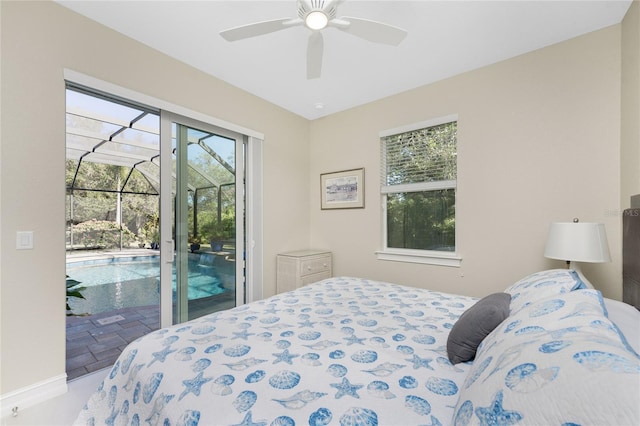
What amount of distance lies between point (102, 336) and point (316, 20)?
343 cm

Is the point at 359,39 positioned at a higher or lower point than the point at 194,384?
higher

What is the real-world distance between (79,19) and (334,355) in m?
2.81

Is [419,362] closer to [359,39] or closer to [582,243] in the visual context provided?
[582,243]

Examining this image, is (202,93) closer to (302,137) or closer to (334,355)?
(302,137)

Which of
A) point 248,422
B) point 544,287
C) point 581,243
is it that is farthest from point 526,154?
point 248,422

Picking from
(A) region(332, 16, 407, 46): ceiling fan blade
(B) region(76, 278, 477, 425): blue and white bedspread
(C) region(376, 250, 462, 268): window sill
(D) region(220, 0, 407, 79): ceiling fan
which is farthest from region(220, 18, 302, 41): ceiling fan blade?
(C) region(376, 250, 462, 268): window sill

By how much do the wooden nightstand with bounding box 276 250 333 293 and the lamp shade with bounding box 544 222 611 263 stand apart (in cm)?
A: 230

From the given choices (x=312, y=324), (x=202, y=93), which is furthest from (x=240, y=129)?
(x=312, y=324)

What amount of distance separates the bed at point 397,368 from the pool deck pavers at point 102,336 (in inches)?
52.8

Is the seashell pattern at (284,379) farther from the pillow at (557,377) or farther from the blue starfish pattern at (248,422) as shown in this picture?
the pillow at (557,377)

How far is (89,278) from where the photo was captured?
521 cm

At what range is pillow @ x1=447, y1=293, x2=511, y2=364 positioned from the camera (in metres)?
1.09

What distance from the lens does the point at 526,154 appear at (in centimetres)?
244

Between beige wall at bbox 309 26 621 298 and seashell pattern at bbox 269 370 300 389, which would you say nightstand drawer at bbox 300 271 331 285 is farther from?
seashell pattern at bbox 269 370 300 389
